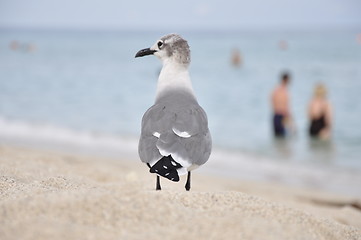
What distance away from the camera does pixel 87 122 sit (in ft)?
48.4

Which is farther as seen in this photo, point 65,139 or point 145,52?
point 65,139

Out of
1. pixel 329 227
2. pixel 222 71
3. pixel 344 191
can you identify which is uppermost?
pixel 222 71

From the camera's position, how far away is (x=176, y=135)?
127 inches

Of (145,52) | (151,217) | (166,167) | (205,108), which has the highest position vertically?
(145,52)

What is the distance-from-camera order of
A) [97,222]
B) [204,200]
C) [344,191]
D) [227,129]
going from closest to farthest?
[97,222], [204,200], [344,191], [227,129]

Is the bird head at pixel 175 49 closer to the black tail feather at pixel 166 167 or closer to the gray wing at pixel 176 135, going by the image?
the gray wing at pixel 176 135

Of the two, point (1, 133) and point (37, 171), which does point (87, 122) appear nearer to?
point (1, 133)

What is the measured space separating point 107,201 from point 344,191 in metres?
6.52

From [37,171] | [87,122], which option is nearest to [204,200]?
[37,171]

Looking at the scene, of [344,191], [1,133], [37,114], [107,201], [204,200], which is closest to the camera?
[107,201]

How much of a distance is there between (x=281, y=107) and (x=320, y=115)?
3.09 ft

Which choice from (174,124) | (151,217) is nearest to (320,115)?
(174,124)

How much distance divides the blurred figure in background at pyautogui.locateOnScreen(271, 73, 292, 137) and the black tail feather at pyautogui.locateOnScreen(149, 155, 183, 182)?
9178mm

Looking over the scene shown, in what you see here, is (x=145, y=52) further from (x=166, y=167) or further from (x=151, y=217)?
(x=151, y=217)
